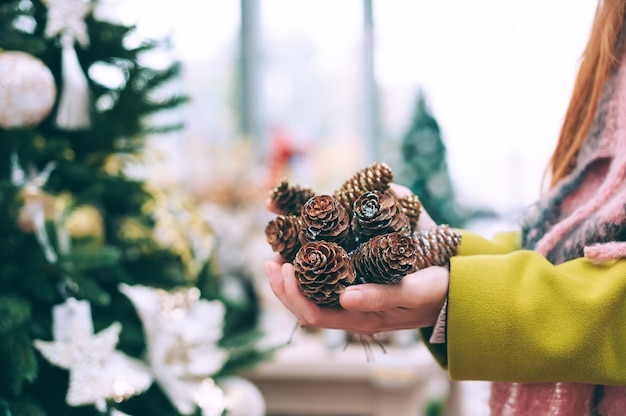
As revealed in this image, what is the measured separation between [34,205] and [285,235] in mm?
488

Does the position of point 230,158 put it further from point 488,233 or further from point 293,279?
point 293,279

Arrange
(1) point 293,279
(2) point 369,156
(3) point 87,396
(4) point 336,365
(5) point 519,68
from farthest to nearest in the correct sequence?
1. (2) point 369,156
2. (5) point 519,68
3. (4) point 336,365
4. (3) point 87,396
5. (1) point 293,279

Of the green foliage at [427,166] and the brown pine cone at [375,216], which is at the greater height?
the brown pine cone at [375,216]

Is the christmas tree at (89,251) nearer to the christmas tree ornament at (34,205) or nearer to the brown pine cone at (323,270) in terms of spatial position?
the christmas tree ornament at (34,205)

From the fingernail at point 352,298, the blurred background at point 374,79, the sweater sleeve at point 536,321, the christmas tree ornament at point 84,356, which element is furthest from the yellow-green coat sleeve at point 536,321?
the blurred background at point 374,79

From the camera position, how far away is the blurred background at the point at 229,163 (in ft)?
2.88

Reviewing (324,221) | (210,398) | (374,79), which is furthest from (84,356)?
(374,79)

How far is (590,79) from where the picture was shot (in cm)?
72

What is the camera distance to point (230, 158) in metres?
2.11

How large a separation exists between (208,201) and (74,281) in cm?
113

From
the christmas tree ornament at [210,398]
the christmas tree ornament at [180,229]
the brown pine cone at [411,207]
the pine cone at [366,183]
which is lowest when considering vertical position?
the christmas tree ornament at [210,398]

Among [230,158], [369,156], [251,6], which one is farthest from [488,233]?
[251,6]

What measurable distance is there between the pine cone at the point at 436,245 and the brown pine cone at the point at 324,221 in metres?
0.09

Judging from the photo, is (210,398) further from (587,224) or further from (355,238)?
(587,224)
